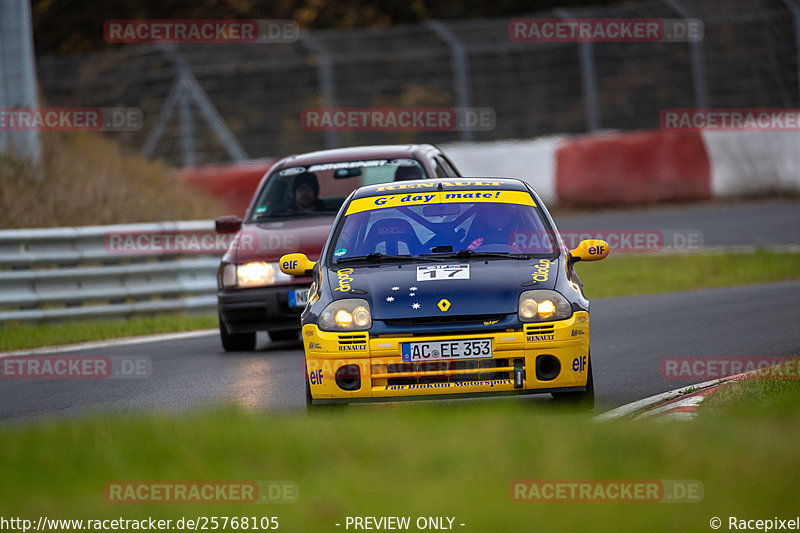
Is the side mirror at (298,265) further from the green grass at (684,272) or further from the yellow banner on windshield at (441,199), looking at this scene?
the green grass at (684,272)

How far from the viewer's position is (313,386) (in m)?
7.46

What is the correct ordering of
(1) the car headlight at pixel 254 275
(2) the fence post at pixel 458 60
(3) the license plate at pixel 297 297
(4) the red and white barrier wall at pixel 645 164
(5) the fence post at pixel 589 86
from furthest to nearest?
(5) the fence post at pixel 589 86
(2) the fence post at pixel 458 60
(4) the red and white barrier wall at pixel 645 164
(1) the car headlight at pixel 254 275
(3) the license plate at pixel 297 297

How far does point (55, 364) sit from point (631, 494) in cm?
761

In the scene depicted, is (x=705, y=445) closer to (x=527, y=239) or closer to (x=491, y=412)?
(x=491, y=412)

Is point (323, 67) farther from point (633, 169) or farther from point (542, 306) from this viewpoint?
point (542, 306)

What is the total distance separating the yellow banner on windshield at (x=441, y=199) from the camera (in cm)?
859

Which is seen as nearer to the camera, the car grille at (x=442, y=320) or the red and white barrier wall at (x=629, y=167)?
the car grille at (x=442, y=320)

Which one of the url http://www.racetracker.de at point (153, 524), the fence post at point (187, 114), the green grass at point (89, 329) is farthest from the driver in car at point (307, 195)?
the fence post at point (187, 114)

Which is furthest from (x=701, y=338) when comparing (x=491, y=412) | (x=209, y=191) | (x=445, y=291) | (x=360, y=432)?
(x=209, y=191)

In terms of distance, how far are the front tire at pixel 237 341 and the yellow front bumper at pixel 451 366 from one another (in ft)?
14.6

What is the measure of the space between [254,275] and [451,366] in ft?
14.2

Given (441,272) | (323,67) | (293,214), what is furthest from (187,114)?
(441,272)

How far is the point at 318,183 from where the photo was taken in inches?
476

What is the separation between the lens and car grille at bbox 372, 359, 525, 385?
23.7 ft
